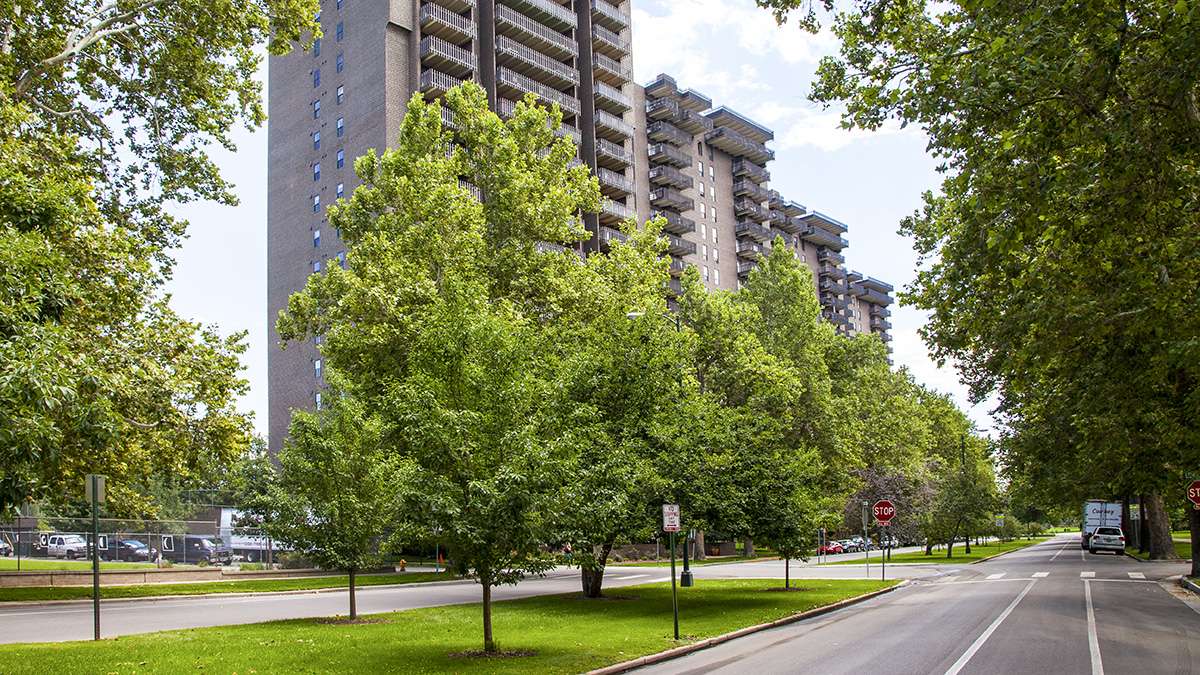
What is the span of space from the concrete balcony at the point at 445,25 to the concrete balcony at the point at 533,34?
9.64 feet

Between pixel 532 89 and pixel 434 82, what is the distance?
347 inches

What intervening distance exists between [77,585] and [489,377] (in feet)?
82.2

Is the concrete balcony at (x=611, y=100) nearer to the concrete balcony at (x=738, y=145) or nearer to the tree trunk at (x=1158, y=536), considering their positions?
the concrete balcony at (x=738, y=145)

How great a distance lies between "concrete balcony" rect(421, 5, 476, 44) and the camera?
2304 inches

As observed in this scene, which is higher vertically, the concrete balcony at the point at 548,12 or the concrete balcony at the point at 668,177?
the concrete balcony at the point at 548,12

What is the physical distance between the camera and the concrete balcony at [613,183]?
69.9 m

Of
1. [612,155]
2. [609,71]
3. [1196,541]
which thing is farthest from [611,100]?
[1196,541]

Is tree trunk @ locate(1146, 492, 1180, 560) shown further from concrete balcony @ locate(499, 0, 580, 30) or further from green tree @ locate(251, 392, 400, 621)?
concrete balcony @ locate(499, 0, 580, 30)

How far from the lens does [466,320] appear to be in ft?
50.1

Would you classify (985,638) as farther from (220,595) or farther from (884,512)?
(220,595)

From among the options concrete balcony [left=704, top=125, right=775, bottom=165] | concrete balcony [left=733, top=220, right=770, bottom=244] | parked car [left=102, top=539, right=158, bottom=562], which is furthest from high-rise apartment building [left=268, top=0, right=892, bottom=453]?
parked car [left=102, top=539, right=158, bottom=562]

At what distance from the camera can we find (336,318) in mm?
30891

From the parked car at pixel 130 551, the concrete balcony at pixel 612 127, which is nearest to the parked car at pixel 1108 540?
the concrete balcony at pixel 612 127

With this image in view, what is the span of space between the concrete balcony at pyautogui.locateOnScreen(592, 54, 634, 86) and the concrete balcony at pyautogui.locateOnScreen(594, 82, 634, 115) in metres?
0.69
